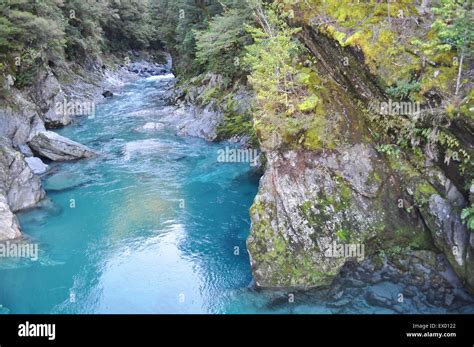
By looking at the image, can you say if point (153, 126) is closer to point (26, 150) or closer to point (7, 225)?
point (26, 150)

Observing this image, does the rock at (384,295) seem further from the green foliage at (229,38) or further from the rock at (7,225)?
the green foliage at (229,38)

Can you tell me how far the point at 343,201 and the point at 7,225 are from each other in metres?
10.3

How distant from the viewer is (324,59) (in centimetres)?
1262

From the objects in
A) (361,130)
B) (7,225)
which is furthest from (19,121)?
(361,130)

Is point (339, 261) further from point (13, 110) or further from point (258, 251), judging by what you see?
point (13, 110)

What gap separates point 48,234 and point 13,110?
948 centimetres

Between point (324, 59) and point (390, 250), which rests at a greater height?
point (324, 59)

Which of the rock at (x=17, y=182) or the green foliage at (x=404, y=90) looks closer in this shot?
the green foliage at (x=404, y=90)

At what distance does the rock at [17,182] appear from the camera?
15.6 metres

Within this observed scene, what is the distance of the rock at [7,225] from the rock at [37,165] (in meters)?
5.56

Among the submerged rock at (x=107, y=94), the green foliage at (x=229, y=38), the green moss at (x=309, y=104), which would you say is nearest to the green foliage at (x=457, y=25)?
the green moss at (x=309, y=104)

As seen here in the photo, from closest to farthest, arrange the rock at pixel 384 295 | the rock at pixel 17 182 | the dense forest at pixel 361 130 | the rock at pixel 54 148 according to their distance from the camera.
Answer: the dense forest at pixel 361 130 < the rock at pixel 384 295 < the rock at pixel 17 182 < the rock at pixel 54 148

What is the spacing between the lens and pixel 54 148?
20688mm
